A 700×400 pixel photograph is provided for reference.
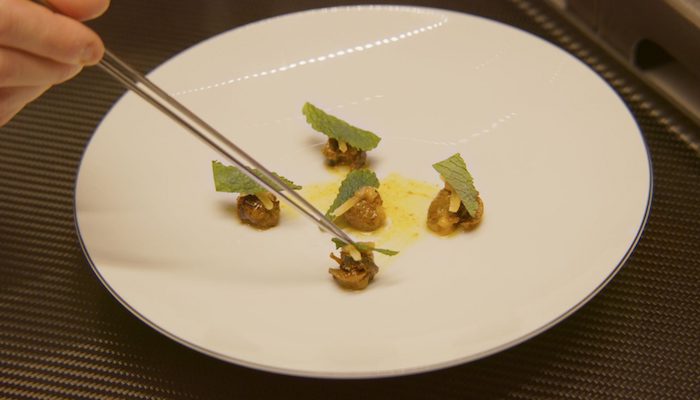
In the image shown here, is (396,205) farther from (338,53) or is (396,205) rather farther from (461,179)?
(338,53)

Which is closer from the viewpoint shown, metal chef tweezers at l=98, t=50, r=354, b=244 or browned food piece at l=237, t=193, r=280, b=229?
metal chef tweezers at l=98, t=50, r=354, b=244

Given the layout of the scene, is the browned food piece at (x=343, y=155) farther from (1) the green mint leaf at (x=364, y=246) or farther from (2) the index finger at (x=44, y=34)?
(2) the index finger at (x=44, y=34)

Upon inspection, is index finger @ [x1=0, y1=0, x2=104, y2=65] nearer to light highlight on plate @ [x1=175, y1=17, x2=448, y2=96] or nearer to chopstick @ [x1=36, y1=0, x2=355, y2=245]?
chopstick @ [x1=36, y1=0, x2=355, y2=245]

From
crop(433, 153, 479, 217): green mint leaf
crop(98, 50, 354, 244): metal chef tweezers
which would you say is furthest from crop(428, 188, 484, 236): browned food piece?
crop(98, 50, 354, 244): metal chef tweezers

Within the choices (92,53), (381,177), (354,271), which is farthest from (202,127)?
(381,177)

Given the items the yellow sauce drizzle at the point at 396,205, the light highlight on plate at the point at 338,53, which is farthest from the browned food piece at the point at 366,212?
the light highlight on plate at the point at 338,53

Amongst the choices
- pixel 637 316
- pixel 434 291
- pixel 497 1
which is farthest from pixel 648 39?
pixel 434 291

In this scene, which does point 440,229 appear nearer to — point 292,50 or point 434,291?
point 434,291
